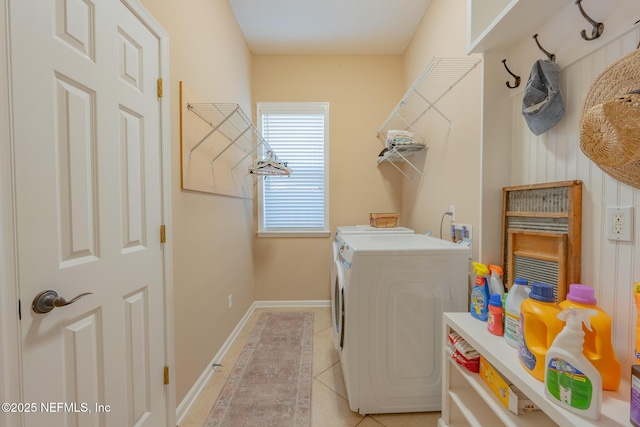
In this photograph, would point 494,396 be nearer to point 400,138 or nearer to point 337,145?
point 400,138

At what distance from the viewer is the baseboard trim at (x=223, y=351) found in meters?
1.48

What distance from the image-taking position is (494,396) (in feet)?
3.07

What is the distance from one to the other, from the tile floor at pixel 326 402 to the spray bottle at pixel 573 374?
3.42ft

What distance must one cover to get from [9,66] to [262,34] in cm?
255

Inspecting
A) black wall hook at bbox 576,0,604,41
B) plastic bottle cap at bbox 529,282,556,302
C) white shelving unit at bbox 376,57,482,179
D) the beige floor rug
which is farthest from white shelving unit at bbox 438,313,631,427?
white shelving unit at bbox 376,57,482,179

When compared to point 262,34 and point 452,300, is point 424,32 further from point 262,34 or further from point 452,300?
point 452,300

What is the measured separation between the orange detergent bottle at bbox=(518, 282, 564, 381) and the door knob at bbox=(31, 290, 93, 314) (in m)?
1.47

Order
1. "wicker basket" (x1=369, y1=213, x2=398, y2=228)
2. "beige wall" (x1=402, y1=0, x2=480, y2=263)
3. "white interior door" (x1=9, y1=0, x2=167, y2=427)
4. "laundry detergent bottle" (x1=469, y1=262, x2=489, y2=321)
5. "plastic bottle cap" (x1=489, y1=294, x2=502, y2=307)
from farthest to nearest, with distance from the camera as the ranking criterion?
"wicker basket" (x1=369, y1=213, x2=398, y2=228), "beige wall" (x1=402, y1=0, x2=480, y2=263), "laundry detergent bottle" (x1=469, y1=262, x2=489, y2=321), "plastic bottle cap" (x1=489, y1=294, x2=502, y2=307), "white interior door" (x1=9, y1=0, x2=167, y2=427)

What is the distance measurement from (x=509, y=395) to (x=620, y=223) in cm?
66

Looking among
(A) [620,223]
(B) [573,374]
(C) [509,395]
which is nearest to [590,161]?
(A) [620,223]

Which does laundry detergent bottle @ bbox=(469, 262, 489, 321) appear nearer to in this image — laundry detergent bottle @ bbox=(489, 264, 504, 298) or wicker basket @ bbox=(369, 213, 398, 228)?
laundry detergent bottle @ bbox=(489, 264, 504, 298)

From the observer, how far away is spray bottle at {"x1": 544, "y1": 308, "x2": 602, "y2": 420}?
62cm

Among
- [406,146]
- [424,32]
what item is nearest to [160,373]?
[406,146]

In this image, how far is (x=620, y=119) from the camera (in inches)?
24.4
